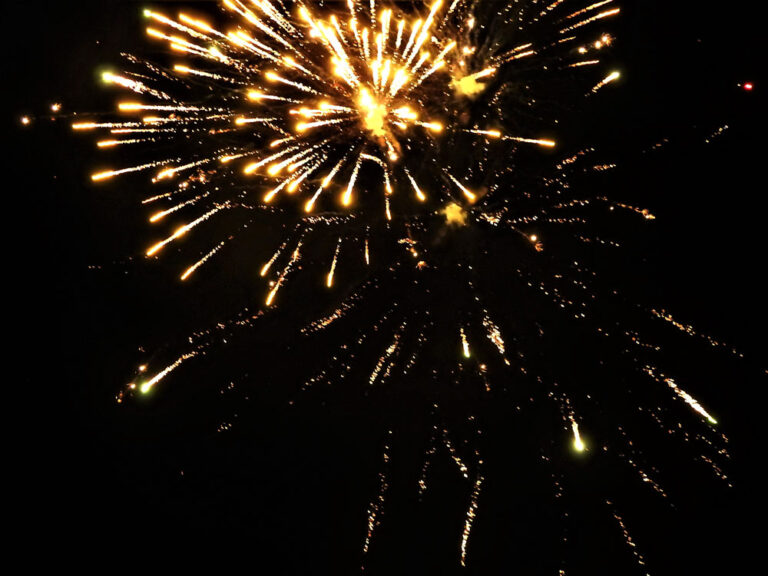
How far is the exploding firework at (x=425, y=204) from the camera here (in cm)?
125

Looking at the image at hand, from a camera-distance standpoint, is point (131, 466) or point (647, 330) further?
point (131, 466)

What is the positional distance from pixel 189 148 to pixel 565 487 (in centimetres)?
156


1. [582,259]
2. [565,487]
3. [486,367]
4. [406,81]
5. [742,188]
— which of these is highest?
[742,188]

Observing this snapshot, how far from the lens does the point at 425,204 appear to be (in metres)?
1.31

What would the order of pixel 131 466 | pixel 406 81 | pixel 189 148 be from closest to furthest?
pixel 406 81 → pixel 189 148 → pixel 131 466

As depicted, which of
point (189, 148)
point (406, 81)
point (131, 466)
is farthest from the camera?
point (131, 466)

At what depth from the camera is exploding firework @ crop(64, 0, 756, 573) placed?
1251 millimetres

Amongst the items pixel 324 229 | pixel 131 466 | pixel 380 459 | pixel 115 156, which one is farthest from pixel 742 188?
pixel 131 466

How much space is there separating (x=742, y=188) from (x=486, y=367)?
36.9 inches

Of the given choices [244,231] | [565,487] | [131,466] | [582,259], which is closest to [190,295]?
[244,231]

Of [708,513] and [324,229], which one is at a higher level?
[324,229]

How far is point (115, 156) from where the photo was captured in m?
1.40

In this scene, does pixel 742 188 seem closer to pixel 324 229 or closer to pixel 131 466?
pixel 324 229

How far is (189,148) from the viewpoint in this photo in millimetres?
1338
